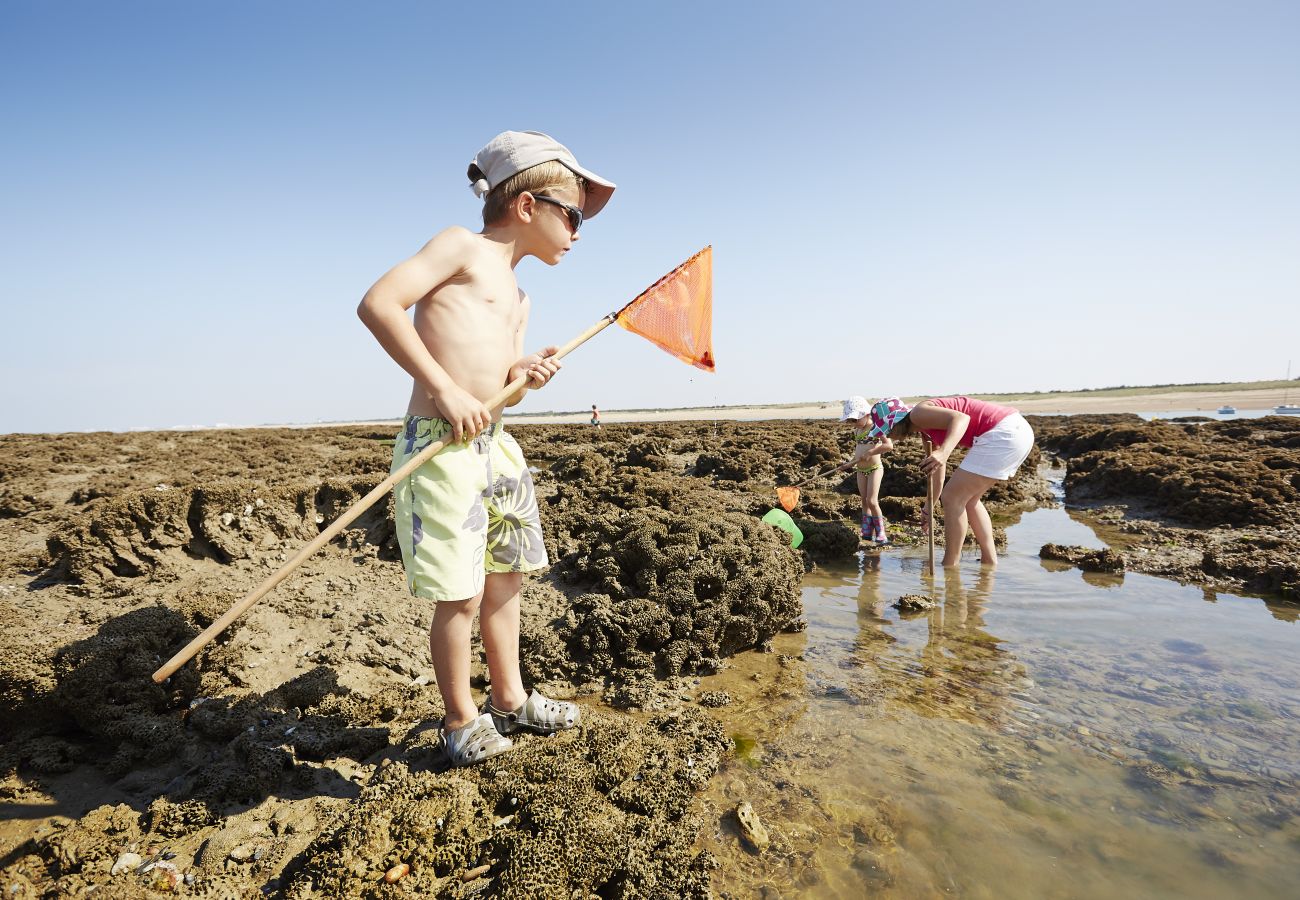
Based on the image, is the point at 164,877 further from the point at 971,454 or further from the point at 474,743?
the point at 971,454

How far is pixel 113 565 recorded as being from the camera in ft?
13.4

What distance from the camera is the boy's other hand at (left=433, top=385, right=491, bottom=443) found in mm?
2178

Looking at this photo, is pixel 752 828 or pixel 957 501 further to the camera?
pixel 957 501

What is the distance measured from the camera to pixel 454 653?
92.5 inches

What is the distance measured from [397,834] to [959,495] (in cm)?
579

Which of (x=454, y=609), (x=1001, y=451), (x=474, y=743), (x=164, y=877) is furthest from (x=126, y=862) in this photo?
(x=1001, y=451)

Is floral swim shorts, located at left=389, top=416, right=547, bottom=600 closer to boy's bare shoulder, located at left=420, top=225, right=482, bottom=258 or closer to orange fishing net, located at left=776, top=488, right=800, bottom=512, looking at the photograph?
boy's bare shoulder, located at left=420, top=225, right=482, bottom=258

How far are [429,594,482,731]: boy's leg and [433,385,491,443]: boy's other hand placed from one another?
2.04 ft

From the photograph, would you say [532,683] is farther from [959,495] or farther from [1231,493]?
[1231,493]

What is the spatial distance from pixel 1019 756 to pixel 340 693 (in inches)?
124

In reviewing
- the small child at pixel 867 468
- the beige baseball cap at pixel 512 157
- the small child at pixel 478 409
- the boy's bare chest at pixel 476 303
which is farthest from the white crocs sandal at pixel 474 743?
the small child at pixel 867 468

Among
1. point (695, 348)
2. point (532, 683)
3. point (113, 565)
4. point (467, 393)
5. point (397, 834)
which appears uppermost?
point (695, 348)

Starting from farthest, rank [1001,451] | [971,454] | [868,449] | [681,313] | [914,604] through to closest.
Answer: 1. [868,449]
2. [971,454]
3. [1001,451]
4. [914,604]
5. [681,313]

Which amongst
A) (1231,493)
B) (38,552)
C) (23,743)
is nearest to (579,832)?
(23,743)
